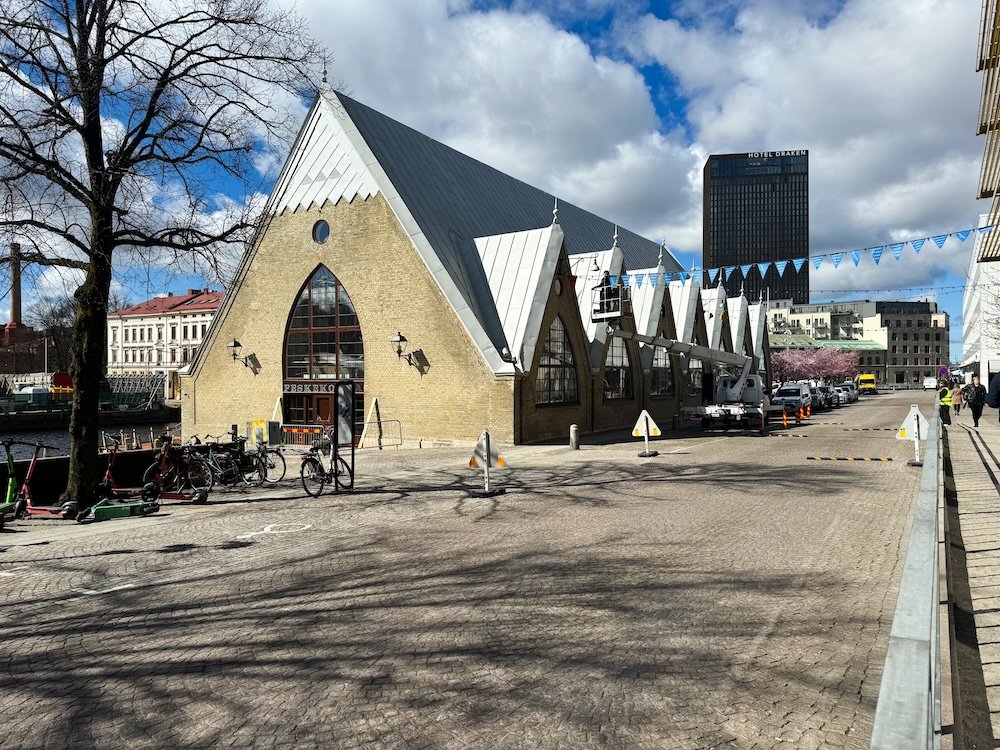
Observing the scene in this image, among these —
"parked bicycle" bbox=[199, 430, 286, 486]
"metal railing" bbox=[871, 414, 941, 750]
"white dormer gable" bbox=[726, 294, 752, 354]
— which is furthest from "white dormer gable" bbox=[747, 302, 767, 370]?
"metal railing" bbox=[871, 414, 941, 750]

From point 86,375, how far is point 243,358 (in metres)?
18.8

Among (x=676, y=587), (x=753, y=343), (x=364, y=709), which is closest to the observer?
(x=364, y=709)

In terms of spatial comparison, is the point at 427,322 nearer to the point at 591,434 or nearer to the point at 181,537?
the point at 591,434

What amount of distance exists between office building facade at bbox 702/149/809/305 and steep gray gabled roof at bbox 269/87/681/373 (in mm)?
161222

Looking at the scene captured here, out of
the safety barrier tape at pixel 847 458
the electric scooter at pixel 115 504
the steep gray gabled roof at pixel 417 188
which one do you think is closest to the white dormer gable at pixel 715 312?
the steep gray gabled roof at pixel 417 188

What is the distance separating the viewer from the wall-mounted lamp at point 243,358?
3019cm

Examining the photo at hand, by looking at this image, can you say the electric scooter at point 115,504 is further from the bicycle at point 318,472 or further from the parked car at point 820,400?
the parked car at point 820,400

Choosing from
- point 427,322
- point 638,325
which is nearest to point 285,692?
point 427,322

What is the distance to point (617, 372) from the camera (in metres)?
31.7

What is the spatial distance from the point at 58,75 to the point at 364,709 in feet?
39.7

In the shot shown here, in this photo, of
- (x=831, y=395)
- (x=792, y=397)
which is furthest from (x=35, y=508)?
(x=831, y=395)

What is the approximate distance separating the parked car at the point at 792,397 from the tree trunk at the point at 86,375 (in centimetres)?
3242

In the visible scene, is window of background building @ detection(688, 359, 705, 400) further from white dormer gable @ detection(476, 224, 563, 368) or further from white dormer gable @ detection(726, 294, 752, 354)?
white dormer gable @ detection(476, 224, 563, 368)

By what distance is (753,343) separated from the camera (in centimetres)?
5547
